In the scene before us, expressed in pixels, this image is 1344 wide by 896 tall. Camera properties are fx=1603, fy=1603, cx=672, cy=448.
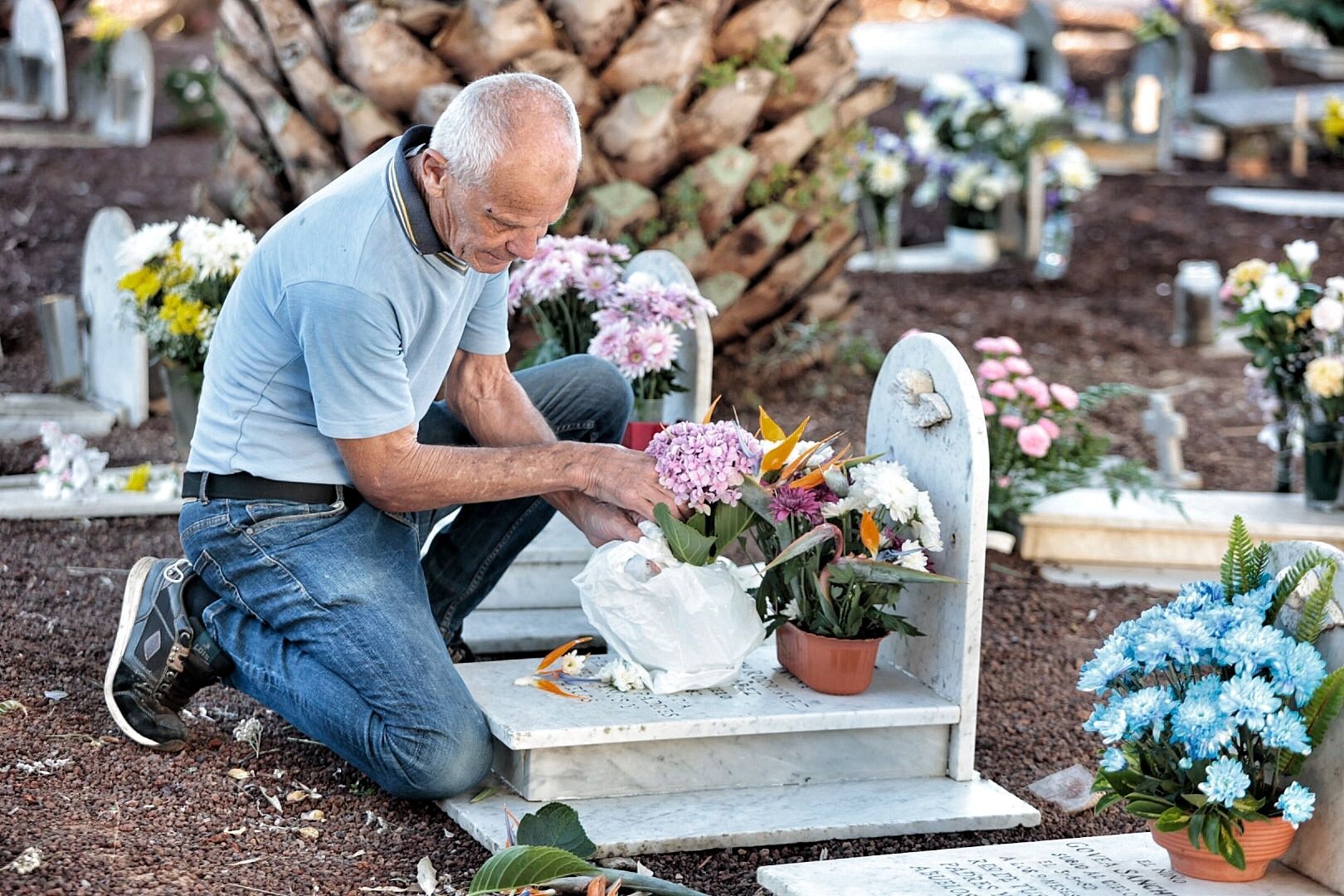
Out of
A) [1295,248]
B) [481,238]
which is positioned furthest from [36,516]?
[1295,248]

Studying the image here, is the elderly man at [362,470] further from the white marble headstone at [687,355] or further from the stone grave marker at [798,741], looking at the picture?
the white marble headstone at [687,355]

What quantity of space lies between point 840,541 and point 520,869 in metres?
0.78

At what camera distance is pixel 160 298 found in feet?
13.1

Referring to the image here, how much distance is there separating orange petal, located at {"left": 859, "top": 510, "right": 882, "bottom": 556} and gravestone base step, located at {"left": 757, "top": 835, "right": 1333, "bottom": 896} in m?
0.52

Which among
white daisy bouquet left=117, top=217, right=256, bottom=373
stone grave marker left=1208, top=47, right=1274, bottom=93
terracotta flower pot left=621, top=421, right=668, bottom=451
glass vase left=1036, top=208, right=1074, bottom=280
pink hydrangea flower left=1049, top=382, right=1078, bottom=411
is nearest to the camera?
terracotta flower pot left=621, top=421, right=668, bottom=451

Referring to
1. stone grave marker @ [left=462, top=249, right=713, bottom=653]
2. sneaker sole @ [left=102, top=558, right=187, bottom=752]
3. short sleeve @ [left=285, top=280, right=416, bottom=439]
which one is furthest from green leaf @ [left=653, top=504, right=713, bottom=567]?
sneaker sole @ [left=102, top=558, right=187, bottom=752]

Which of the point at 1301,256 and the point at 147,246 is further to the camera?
the point at 1301,256

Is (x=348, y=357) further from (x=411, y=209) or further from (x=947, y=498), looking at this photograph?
(x=947, y=498)

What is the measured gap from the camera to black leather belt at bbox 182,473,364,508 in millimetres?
2703

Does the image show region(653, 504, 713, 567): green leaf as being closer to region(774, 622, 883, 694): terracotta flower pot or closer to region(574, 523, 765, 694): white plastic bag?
region(574, 523, 765, 694): white plastic bag

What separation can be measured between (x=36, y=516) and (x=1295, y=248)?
328 cm

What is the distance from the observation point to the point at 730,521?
2.75m

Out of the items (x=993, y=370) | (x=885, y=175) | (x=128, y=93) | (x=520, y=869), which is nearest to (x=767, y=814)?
(x=520, y=869)

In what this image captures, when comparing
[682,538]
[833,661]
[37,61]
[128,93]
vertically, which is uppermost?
[37,61]
